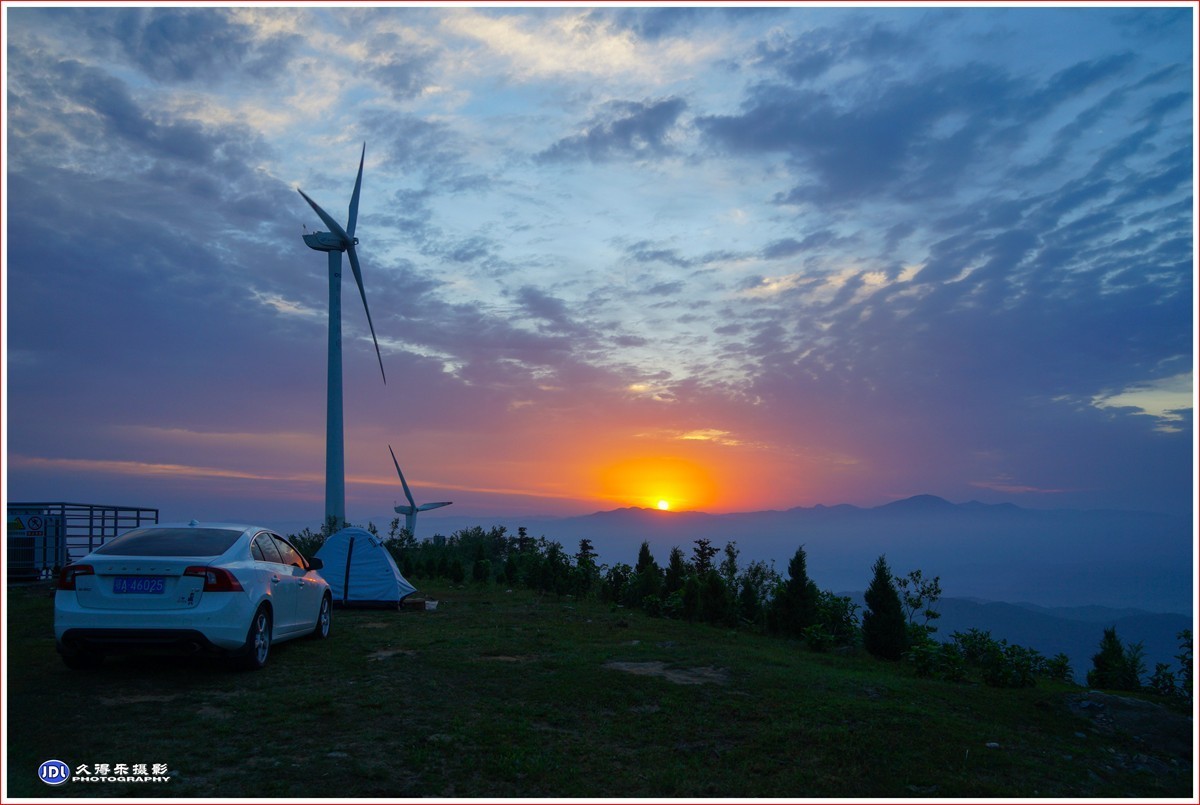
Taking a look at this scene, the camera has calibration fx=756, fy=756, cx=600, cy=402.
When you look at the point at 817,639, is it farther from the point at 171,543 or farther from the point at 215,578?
the point at 171,543

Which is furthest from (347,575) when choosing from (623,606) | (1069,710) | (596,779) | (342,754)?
(1069,710)

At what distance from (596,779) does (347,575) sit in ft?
38.1

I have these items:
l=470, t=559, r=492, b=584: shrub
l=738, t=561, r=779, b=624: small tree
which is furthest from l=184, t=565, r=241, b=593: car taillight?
l=470, t=559, r=492, b=584: shrub

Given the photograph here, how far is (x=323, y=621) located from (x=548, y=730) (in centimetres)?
623

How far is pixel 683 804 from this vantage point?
4.87 m

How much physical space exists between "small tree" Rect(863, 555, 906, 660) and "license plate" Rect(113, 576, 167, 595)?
10.6m

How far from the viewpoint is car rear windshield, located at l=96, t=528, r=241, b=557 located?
27.3 ft

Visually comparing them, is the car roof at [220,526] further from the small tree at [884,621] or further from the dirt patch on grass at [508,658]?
the small tree at [884,621]

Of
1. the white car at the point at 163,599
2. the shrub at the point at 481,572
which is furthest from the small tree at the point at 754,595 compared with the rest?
the white car at the point at 163,599

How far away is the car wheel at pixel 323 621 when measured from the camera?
36.8 ft

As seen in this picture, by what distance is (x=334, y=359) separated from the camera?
28078mm

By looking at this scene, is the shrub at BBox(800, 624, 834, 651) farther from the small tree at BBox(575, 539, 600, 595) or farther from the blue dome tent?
the blue dome tent

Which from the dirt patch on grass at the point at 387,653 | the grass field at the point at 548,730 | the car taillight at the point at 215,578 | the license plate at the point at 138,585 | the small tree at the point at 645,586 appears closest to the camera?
the grass field at the point at 548,730

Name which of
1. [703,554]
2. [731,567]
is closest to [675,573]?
[731,567]
